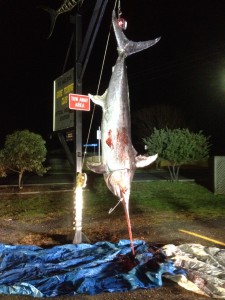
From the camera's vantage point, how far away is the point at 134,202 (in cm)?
1296

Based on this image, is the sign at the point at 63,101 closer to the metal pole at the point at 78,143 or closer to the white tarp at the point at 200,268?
the metal pole at the point at 78,143

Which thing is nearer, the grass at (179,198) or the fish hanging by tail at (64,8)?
the fish hanging by tail at (64,8)

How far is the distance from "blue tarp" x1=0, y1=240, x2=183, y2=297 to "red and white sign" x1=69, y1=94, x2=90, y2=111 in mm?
2417

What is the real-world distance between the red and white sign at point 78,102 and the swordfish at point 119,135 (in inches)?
60.5

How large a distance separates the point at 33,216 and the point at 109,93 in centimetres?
652

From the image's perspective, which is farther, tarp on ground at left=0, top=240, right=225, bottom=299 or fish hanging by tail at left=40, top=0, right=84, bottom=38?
fish hanging by tail at left=40, top=0, right=84, bottom=38

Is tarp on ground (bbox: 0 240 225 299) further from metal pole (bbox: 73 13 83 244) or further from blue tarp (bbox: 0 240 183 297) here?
metal pole (bbox: 73 13 83 244)

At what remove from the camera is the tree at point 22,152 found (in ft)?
51.6

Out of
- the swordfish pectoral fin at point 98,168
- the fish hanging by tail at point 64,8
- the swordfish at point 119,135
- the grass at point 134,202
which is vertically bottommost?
the grass at point 134,202

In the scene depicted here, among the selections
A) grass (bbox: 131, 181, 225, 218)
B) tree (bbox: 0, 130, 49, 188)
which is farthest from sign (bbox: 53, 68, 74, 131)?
tree (bbox: 0, 130, 49, 188)

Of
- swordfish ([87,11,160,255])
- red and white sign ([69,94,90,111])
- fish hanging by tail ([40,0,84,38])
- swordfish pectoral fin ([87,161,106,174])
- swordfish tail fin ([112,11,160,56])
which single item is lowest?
swordfish pectoral fin ([87,161,106,174])

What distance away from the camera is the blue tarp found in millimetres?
4484

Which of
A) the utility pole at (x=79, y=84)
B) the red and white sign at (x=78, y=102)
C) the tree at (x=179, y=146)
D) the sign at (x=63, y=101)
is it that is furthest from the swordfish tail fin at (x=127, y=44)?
the tree at (x=179, y=146)

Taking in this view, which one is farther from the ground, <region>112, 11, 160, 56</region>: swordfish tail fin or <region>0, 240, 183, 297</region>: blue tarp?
<region>112, 11, 160, 56</region>: swordfish tail fin
